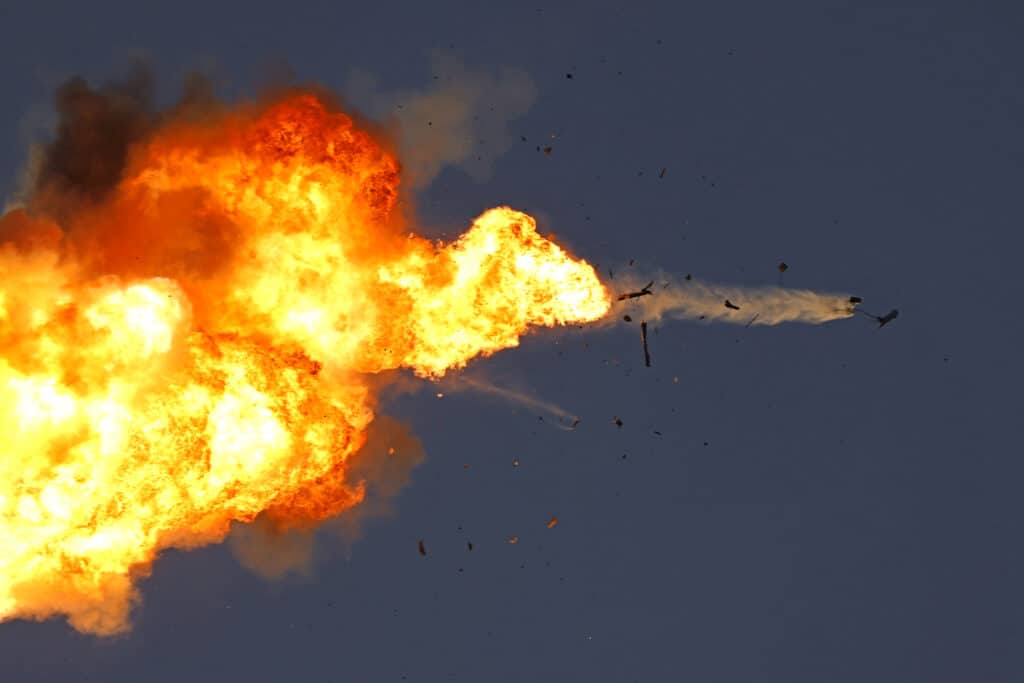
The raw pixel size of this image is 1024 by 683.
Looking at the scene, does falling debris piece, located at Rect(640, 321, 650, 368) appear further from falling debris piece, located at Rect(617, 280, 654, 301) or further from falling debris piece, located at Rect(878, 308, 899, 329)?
falling debris piece, located at Rect(878, 308, 899, 329)

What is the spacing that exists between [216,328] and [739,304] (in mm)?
10053

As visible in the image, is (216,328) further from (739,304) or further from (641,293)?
(739,304)

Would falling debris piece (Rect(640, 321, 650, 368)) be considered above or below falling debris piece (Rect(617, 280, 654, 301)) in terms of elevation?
below

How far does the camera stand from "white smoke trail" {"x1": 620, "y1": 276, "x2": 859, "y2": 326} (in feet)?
49.8

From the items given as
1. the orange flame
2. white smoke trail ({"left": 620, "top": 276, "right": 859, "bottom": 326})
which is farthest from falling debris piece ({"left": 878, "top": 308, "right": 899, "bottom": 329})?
the orange flame

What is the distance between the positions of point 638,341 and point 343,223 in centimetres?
618

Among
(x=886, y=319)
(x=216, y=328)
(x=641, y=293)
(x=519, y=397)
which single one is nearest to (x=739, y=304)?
(x=641, y=293)

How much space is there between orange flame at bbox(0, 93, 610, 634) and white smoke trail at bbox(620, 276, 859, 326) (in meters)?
1.06

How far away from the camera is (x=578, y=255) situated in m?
14.8

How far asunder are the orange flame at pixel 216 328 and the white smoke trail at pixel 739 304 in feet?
3.47

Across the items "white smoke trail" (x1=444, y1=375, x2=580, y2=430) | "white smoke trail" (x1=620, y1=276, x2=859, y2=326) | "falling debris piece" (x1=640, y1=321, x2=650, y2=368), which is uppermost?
"white smoke trail" (x1=620, y1=276, x2=859, y2=326)

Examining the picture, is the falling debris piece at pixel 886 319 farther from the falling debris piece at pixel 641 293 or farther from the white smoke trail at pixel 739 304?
the falling debris piece at pixel 641 293

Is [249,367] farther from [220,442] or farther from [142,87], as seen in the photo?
[142,87]

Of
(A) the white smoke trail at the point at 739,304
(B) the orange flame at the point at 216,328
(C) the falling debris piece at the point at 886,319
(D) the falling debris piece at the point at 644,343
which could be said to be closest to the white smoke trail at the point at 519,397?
(B) the orange flame at the point at 216,328
